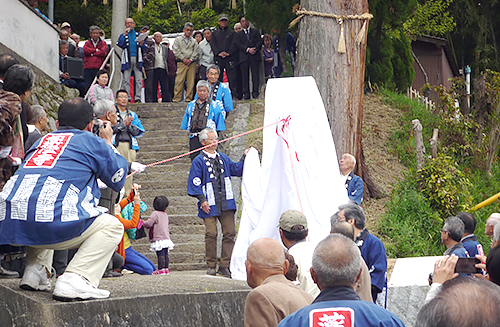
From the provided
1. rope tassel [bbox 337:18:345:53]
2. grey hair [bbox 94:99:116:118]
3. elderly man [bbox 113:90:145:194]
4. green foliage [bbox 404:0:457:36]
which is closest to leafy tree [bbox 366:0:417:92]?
rope tassel [bbox 337:18:345:53]

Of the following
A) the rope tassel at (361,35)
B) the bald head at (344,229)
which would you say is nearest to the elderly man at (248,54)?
the rope tassel at (361,35)

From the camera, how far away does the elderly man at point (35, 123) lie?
5473mm

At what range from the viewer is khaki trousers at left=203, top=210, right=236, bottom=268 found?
310 inches

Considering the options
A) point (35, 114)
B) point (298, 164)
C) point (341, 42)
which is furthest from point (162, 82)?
point (35, 114)

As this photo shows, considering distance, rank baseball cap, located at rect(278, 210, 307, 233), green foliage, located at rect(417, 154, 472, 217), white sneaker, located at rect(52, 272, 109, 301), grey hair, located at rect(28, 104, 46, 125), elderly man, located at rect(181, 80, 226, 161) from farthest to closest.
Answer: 1. green foliage, located at rect(417, 154, 472, 217)
2. elderly man, located at rect(181, 80, 226, 161)
3. grey hair, located at rect(28, 104, 46, 125)
4. baseball cap, located at rect(278, 210, 307, 233)
5. white sneaker, located at rect(52, 272, 109, 301)

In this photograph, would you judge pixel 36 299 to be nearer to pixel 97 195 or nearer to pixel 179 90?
pixel 97 195

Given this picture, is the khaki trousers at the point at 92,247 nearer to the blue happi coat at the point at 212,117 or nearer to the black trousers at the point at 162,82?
the blue happi coat at the point at 212,117

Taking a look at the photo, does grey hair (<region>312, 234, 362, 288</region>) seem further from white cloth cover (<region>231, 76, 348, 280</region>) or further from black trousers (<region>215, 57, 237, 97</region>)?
black trousers (<region>215, 57, 237, 97</region>)

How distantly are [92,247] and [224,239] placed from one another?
3920mm

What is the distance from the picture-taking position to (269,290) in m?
3.12

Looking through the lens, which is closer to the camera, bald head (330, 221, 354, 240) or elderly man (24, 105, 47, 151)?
bald head (330, 221, 354, 240)

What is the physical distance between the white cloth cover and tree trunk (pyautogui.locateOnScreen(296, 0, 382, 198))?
2636 mm

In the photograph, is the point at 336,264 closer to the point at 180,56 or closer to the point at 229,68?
the point at 229,68

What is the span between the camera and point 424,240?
1028 centimetres
